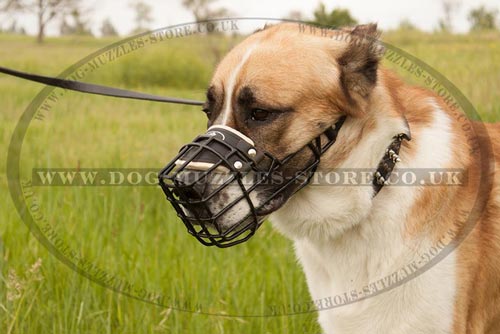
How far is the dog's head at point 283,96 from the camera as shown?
2.37m

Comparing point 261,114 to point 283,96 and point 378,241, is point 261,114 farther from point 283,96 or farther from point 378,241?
point 378,241

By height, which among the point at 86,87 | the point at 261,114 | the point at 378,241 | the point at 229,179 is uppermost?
the point at 86,87

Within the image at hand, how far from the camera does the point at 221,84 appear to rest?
8.07 feet

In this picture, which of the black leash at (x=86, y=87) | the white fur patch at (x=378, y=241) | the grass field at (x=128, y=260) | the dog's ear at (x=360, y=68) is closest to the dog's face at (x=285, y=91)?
the dog's ear at (x=360, y=68)

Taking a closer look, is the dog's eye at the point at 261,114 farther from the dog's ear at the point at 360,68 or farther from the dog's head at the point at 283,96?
the dog's ear at the point at 360,68

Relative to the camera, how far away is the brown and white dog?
7.84 ft

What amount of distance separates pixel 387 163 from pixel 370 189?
11 cm

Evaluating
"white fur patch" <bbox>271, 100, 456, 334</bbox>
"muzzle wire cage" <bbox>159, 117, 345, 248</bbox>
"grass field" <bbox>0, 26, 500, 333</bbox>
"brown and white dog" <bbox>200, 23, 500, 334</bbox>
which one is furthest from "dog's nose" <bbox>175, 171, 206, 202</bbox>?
"grass field" <bbox>0, 26, 500, 333</bbox>

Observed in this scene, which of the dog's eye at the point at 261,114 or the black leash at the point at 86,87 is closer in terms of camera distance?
the dog's eye at the point at 261,114

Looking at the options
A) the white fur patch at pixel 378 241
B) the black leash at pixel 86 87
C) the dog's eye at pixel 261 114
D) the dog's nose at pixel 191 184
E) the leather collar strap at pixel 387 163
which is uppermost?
the black leash at pixel 86 87

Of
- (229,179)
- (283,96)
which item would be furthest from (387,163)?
(229,179)

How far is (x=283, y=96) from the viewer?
2.39 m

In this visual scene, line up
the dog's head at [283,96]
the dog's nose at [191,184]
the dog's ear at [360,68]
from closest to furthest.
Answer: the dog's nose at [191,184], the dog's head at [283,96], the dog's ear at [360,68]

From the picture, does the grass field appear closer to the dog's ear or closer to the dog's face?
the dog's face
